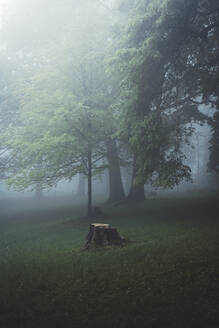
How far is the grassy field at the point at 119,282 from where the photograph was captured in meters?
5.60

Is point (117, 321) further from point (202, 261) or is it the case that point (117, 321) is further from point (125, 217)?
point (125, 217)

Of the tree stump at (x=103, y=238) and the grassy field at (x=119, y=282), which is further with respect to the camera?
the tree stump at (x=103, y=238)

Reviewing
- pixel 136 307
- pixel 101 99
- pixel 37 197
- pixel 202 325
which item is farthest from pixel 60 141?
pixel 37 197

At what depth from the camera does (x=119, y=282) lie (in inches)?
280

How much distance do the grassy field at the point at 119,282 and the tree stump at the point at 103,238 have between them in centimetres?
55

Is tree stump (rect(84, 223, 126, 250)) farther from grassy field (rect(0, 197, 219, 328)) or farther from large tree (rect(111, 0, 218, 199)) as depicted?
large tree (rect(111, 0, 218, 199))

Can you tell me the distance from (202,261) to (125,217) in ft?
32.5

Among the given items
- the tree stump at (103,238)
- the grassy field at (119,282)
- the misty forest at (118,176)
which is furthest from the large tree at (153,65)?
the tree stump at (103,238)

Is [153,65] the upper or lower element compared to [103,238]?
upper

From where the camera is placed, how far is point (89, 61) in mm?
17953

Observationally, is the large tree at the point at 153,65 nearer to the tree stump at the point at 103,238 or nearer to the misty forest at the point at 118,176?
the misty forest at the point at 118,176

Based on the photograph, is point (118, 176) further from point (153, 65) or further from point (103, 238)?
point (103, 238)

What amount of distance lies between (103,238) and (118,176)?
597 inches

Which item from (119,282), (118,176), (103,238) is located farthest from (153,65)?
(118,176)
